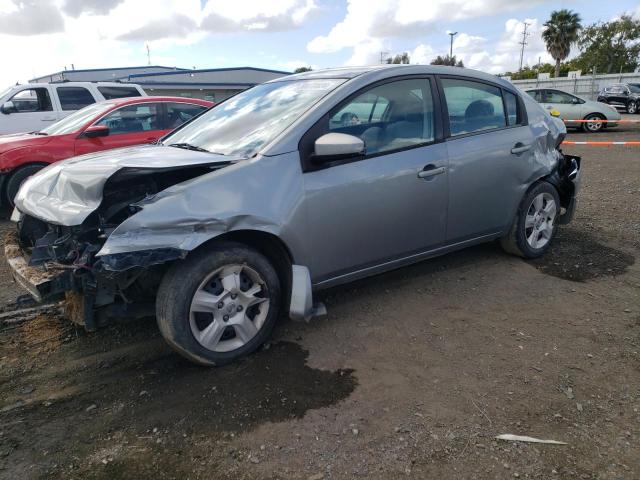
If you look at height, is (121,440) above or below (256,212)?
below

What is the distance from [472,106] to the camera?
4.12 meters

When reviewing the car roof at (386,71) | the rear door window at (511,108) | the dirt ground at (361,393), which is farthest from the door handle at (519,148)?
the dirt ground at (361,393)

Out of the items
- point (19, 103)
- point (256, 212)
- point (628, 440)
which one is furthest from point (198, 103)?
point (628, 440)

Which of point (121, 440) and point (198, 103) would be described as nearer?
point (121, 440)

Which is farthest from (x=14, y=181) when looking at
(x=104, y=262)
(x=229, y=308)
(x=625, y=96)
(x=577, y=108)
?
(x=625, y=96)

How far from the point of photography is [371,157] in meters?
3.46

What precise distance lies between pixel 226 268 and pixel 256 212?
38cm

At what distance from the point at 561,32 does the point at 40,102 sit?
55402mm

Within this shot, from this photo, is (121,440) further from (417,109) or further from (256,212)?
(417,109)

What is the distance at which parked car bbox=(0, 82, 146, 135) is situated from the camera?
33.9 ft

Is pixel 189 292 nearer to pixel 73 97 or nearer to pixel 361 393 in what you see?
pixel 361 393

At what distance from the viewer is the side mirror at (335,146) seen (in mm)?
3094

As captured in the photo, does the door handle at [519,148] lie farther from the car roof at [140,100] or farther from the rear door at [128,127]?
the car roof at [140,100]

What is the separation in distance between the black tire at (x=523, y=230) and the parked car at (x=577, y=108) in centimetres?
1419
